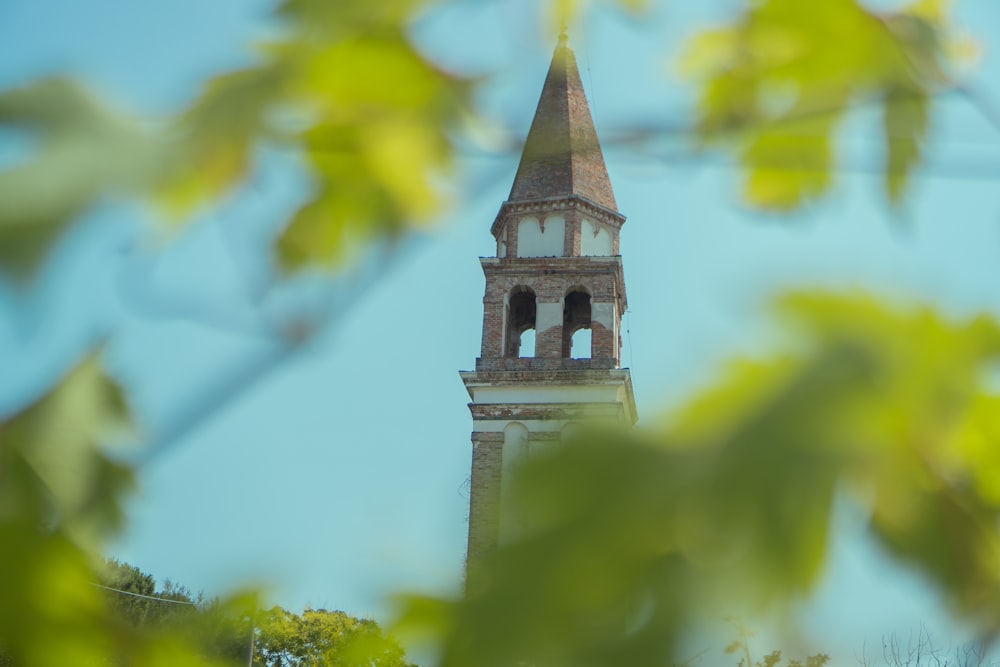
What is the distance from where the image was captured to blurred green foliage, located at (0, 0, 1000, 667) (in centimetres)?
31

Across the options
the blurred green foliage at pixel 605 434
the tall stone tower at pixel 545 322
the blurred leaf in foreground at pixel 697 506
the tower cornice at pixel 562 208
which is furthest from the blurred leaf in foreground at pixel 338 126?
the tower cornice at pixel 562 208

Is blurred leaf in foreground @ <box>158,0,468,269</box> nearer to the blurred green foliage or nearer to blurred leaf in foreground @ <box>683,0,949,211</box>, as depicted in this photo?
the blurred green foliage

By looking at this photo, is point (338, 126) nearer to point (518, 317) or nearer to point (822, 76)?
point (822, 76)

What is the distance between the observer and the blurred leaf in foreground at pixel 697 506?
302 mm

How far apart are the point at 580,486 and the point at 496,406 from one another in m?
12.5

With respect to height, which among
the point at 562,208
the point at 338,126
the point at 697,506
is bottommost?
the point at 697,506

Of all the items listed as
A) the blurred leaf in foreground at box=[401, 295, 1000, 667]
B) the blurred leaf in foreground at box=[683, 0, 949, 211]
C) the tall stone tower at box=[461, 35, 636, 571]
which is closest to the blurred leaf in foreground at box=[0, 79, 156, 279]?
the blurred leaf in foreground at box=[401, 295, 1000, 667]

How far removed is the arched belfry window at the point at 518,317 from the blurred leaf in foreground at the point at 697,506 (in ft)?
42.3

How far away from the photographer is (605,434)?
1.07 feet

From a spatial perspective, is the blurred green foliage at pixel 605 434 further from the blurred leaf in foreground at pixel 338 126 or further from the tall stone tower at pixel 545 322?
the tall stone tower at pixel 545 322

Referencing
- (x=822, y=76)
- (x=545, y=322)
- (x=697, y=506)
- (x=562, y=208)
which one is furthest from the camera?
(x=562, y=208)

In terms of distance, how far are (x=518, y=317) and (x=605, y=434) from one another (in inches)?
524

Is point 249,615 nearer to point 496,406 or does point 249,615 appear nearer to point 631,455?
point 631,455

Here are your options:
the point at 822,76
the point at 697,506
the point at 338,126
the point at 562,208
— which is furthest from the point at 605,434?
the point at 562,208
